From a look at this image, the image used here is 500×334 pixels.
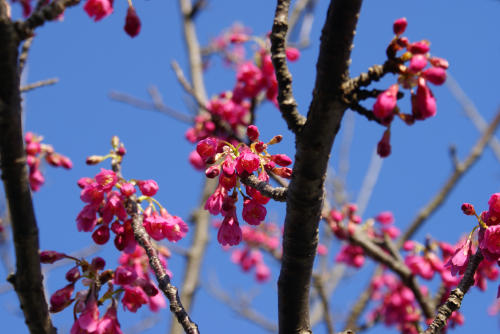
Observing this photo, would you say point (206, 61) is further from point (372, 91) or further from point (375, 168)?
point (372, 91)

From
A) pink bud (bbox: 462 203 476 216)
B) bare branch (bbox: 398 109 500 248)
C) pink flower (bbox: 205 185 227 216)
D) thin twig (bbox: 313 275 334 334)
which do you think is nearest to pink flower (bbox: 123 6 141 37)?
pink flower (bbox: 205 185 227 216)

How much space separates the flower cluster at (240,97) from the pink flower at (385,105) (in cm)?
219

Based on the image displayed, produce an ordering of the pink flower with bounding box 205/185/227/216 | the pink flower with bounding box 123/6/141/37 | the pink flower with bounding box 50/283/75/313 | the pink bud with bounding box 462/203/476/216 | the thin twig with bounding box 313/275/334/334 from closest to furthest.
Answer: the pink bud with bounding box 462/203/476/216
the pink flower with bounding box 205/185/227/216
the pink flower with bounding box 50/283/75/313
the pink flower with bounding box 123/6/141/37
the thin twig with bounding box 313/275/334/334

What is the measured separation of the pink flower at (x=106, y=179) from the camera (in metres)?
1.96

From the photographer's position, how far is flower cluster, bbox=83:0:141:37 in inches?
88.4

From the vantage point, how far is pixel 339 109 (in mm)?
1289

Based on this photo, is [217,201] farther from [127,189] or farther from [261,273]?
[261,273]

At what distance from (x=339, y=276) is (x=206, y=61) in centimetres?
325

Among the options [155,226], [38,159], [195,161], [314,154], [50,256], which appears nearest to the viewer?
[314,154]

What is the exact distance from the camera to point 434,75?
145 centimetres

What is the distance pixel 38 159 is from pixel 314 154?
228cm

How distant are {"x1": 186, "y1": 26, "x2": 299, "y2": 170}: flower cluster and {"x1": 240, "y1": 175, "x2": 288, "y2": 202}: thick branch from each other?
1.87 m

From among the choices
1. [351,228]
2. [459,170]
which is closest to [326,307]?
[351,228]

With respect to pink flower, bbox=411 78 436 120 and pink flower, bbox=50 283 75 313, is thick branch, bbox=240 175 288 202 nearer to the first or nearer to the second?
pink flower, bbox=411 78 436 120
